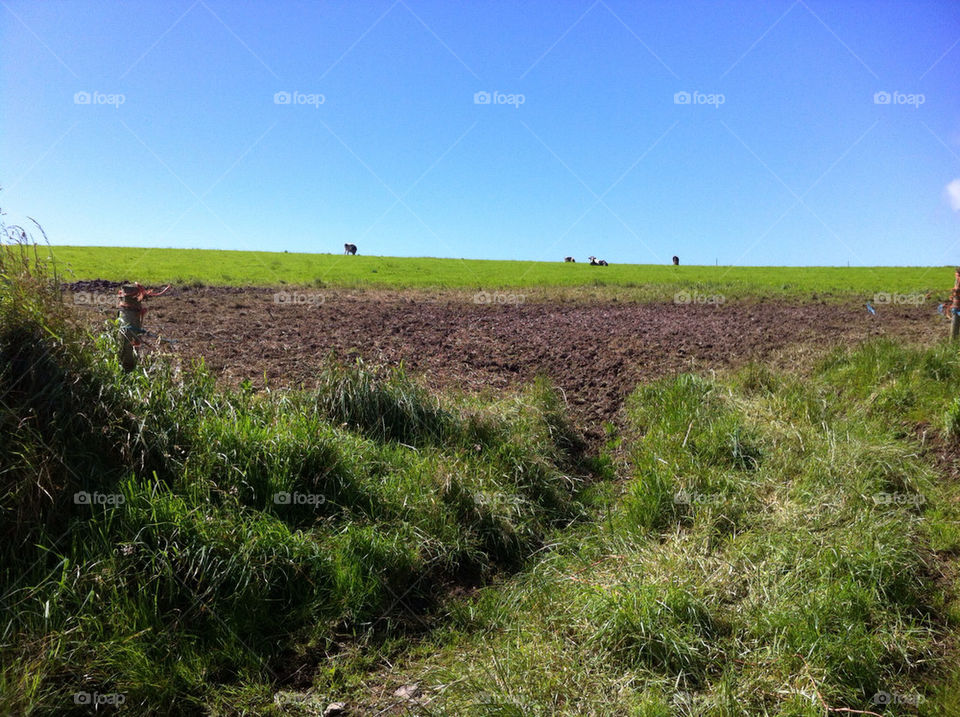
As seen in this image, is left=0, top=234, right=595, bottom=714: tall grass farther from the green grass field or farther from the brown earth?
the green grass field

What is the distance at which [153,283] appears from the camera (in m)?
18.9

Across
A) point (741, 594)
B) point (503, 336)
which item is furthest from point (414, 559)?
point (503, 336)

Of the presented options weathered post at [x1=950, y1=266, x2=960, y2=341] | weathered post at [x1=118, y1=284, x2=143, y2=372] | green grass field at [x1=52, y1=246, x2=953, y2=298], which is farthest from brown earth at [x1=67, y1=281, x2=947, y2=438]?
green grass field at [x1=52, y1=246, x2=953, y2=298]

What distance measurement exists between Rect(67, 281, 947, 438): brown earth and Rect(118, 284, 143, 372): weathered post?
1.42 metres

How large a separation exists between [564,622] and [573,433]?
3671 millimetres

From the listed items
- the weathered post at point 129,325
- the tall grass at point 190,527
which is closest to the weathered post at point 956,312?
the tall grass at point 190,527

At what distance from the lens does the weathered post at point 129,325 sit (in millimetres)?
5609

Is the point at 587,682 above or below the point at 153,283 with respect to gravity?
below

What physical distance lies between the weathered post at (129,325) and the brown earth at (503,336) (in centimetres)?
142

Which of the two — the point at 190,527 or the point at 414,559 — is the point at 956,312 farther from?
the point at 190,527

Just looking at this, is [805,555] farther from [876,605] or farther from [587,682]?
[587,682]

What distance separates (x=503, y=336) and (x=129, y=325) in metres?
6.37

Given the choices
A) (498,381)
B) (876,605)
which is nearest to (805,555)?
(876,605)

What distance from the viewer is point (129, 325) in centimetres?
585
